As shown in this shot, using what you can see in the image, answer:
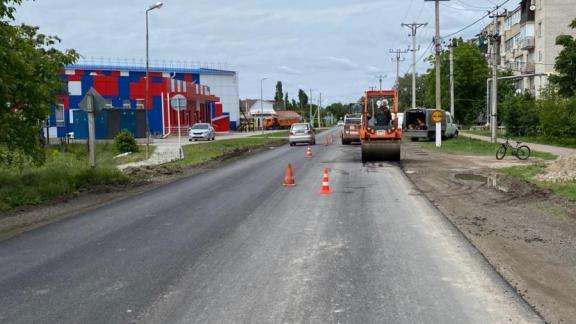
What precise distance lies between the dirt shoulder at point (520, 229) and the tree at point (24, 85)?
981 centimetres

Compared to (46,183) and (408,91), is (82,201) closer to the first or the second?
(46,183)

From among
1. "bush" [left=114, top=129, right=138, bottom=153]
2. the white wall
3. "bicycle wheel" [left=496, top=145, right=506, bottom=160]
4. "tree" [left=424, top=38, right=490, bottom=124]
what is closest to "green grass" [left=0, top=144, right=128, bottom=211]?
"bicycle wheel" [left=496, top=145, right=506, bottom=160]

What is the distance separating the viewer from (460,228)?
9.60 m

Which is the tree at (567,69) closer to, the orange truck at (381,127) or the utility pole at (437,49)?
the utility pole at (437,49)

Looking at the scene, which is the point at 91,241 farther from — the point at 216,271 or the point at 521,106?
the point at 521,106

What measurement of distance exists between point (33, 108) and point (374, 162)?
1404cm

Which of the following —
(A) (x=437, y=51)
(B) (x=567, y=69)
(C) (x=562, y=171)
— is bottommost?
(C) (x=562, y=171)

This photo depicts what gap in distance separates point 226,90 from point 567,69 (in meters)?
67.1

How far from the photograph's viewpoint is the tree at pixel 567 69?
3525cm

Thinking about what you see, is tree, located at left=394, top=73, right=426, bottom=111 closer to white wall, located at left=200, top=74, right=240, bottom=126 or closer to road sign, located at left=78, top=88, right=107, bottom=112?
white wall, located at left=200, top=74, right=240, bottom=126

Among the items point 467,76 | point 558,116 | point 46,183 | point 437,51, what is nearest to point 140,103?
point 437,51

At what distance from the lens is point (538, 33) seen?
205 feet

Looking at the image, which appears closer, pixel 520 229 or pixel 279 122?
pixel 520 229

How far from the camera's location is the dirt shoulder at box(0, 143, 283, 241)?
1075cm
